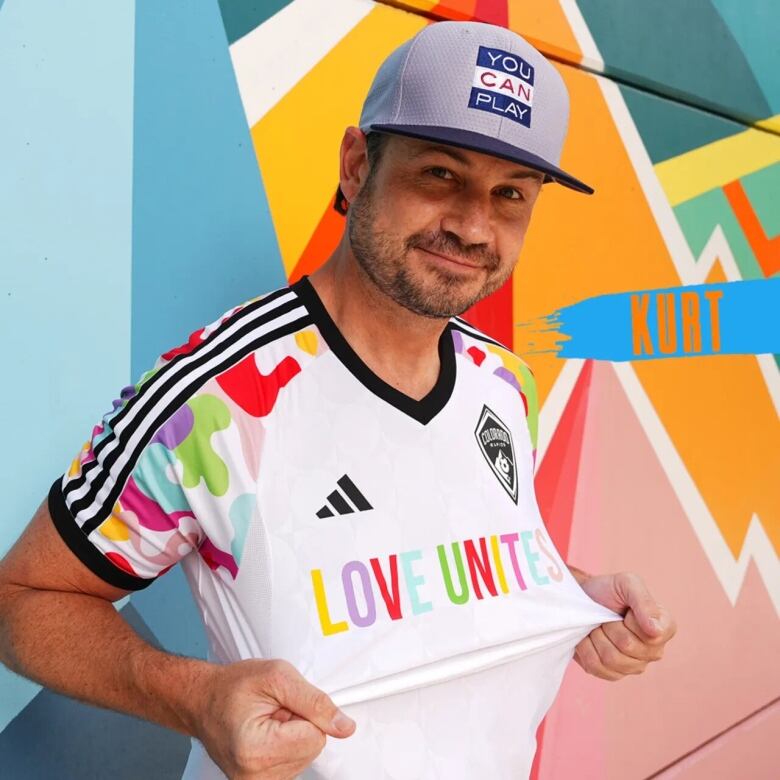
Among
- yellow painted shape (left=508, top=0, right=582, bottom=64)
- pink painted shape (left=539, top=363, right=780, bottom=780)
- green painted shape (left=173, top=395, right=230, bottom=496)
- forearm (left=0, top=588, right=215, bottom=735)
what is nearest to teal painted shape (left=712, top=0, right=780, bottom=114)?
yellow painted shape (left=508, top=0, right=582, bottom=64)

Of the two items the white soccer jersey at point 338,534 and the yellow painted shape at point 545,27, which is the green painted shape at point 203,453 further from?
the yellow painted shape at point 545,27

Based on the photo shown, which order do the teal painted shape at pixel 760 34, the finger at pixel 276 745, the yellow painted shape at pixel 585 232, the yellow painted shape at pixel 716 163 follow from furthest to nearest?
the teal painted shape at pixel 760 34 → the yellow painted shape at pixel 716 163 → the yellow painted shape at pixel 585 232 → the finger at pixel 276 745

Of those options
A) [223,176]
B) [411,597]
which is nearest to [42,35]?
[223,176]

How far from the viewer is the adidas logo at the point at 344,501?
119 centimetres

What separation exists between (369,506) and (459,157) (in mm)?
451

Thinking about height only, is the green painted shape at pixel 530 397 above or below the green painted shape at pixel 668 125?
below

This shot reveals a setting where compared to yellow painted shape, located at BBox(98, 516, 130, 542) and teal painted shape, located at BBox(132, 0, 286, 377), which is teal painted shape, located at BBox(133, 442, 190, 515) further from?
teal painted shape, located at BBox(132, 0, 286, 377)

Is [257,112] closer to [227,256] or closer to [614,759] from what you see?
[227,256]

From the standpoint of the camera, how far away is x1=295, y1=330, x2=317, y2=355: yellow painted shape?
1.25 meters

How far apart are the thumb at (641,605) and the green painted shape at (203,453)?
634mm

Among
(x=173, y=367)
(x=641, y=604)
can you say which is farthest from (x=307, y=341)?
(x=641, y=604)

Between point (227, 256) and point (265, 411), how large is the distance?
0.55 m

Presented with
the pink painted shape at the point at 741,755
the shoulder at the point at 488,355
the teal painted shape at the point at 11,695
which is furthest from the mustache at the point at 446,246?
the pink painted shape at the point at 741,755

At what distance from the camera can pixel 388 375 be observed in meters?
1.32
